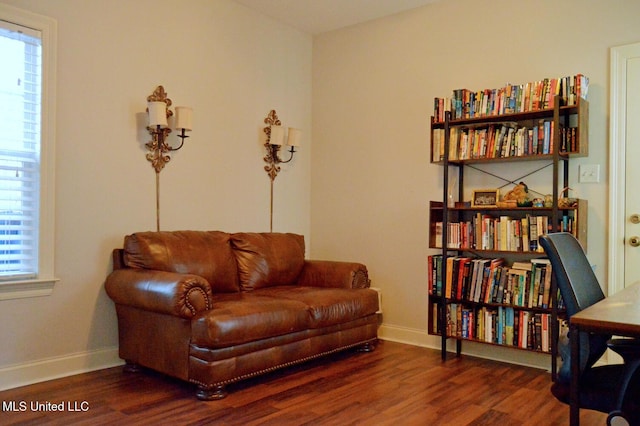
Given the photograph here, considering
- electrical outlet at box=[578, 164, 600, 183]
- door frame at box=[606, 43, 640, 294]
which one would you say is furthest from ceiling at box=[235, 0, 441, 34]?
electrical outlet at box=[578, 164, 600, 183]

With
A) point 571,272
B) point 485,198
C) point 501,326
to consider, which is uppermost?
point 485,198

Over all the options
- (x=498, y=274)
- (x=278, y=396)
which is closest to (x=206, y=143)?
(x=278, y=396)

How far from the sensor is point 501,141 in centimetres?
369

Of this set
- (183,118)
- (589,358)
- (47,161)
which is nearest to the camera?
(589,358)

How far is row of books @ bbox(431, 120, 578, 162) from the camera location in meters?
3.46

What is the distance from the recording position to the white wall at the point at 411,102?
3.60m

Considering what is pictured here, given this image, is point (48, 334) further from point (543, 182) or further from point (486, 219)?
point (543, 182)

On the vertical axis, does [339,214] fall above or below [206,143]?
below

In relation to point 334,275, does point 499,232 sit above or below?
above

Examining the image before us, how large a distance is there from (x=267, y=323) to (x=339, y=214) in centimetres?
200

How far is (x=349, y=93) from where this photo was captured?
4906 mm

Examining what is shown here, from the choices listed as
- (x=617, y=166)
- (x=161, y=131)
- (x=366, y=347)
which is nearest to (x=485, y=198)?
(x=617, y=166)

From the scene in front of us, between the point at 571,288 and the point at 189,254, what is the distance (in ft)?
8.29

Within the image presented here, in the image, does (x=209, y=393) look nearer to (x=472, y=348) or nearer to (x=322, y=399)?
(x=322, y=399)
